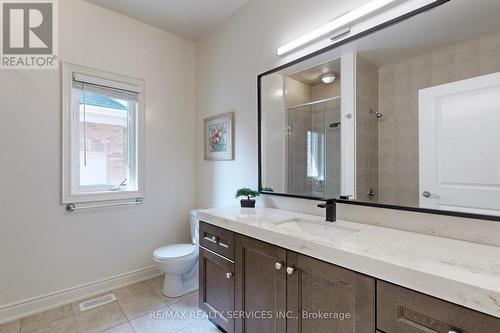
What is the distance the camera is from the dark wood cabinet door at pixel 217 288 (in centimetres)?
154

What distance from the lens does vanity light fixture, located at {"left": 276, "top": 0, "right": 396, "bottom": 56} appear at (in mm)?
1350

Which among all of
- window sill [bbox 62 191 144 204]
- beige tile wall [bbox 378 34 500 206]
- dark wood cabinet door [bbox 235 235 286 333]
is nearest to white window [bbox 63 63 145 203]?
Answer: window sill [bbox 62 191 144 204]

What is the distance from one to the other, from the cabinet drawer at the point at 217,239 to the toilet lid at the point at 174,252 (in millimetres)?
441

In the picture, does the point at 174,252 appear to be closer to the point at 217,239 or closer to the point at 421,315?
the point at 217,239

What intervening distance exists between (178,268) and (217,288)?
0.60 meters

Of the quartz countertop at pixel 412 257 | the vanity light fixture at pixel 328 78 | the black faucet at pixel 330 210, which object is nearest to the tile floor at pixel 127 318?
the quartz countertop at pixel 412 257

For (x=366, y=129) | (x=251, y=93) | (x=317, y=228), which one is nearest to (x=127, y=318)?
(x=317, y=228)

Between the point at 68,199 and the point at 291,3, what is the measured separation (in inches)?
94.2

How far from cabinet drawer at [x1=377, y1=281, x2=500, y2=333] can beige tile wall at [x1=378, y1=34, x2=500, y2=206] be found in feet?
1.88

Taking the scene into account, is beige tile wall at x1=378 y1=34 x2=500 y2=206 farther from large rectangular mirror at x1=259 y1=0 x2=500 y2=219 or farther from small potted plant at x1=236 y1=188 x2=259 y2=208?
small potted plant at x1=236 y1=188 x2=259 y2=208

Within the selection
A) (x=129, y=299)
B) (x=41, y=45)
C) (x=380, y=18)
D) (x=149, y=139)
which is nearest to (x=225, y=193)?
(x=149, y=139)

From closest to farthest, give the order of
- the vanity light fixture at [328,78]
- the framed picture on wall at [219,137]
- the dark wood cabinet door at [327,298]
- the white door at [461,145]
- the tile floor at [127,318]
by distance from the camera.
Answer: the dark wood cabinet door at [327,298] → the white door at [461,145] → the vanity light fixture at [328,78] → the tile floor at [127,318] → the framed picture on wall at [219,137]

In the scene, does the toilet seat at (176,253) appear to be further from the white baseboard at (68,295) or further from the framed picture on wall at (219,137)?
the framed picture on wall at (219,137)

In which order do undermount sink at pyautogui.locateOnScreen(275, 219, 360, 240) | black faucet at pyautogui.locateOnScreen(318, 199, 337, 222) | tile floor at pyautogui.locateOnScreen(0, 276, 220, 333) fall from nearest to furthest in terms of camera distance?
undermount sink at pyautogui.locateOnScreen(275, 219, 360, 240)
black faucet at pyautogui.locateOnScreen(318, 199, 337, 222)
tile floor at pyautogui.locateOnScreen(0, 276, 220, 333)
